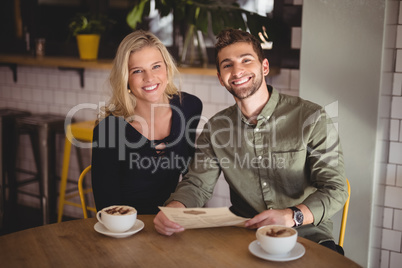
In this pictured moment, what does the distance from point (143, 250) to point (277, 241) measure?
0.41m

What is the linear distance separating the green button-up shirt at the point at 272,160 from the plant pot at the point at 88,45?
6.61ft

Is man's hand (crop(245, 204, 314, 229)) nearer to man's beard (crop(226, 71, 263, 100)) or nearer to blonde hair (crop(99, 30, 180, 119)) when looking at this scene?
man's beard (crop(226, 71, 263, 100))

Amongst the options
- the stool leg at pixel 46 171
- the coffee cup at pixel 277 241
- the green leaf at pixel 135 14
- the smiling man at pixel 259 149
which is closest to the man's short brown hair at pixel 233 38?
the smiling man at pixel 259 149

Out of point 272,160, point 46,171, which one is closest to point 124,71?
point 272,160

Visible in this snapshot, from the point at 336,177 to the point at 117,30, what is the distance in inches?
107

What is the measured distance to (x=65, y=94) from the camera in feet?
13.8

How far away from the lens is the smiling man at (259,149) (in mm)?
1916

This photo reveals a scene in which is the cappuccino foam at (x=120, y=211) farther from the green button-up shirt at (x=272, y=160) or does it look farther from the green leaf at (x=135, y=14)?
the green leaf at (x=135, y=14)

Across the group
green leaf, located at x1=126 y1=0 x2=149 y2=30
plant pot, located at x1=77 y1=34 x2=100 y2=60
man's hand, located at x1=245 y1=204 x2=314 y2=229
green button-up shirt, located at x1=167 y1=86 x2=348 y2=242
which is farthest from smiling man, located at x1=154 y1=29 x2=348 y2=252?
plant pot, located at x1=77 y1=34 x2=100 y2=60

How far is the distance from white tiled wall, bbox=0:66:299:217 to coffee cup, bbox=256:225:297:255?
2.08 meters

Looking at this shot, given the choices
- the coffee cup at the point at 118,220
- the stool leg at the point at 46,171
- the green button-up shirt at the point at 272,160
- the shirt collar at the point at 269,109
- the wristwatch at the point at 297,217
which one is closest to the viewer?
the coffee cup at the point at 118,220

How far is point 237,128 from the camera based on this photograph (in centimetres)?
206

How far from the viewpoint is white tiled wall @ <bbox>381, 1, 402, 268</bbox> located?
2.55 m

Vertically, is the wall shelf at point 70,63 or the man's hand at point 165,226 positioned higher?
the wall shelf at point 70,63
